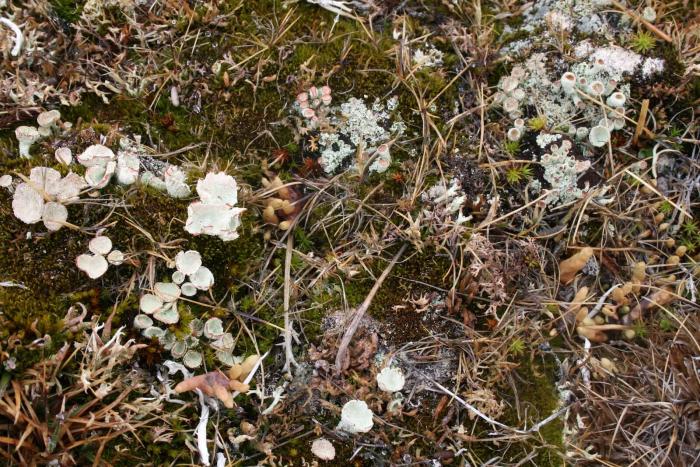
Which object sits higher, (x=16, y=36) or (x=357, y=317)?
(x=16, y=36)

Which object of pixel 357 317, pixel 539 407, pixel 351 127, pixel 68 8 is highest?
pixel 68 8

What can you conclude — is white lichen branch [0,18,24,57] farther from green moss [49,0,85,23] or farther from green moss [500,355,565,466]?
green moss [500,355,565,466]

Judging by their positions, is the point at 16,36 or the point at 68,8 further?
the point at 68,8

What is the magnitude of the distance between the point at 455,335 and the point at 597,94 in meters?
1.87

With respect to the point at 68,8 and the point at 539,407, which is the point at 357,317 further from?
the point at 68,8

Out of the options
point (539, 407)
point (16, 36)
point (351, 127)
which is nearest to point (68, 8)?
point (16, 36)

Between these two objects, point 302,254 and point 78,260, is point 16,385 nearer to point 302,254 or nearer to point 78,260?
point 78,260

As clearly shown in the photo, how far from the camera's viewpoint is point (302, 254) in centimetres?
352

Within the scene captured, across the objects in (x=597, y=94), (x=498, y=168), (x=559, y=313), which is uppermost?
(x=597, y=94)

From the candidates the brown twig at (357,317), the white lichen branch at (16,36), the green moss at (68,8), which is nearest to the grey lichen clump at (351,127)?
the brown twig at (357,317)

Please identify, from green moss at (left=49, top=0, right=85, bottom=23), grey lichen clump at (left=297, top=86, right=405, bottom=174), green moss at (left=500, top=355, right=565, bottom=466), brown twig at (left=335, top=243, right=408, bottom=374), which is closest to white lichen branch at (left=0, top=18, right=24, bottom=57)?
green moss at (left=49, top=0, right=85, bottom=23)

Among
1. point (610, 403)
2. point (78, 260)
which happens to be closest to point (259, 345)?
point (78, 260)

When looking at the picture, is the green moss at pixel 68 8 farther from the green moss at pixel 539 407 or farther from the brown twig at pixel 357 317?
the green moss at pixel 539 407

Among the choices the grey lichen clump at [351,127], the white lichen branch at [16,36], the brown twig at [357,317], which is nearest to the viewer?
the brown twig at [357,317]
